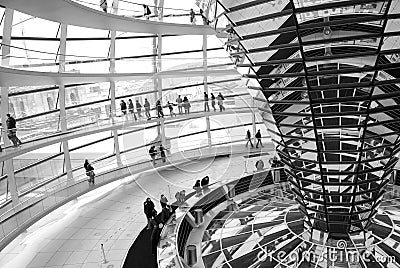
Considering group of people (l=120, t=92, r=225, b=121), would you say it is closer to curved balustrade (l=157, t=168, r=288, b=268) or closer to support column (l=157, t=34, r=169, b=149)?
support column (l=157, t=34, r=169, b=149)

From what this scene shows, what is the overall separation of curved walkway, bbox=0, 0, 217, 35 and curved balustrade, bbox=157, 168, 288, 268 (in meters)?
5.38

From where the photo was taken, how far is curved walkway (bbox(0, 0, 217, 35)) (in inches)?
449

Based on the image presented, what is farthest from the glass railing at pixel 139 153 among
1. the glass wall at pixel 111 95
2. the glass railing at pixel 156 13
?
the glass railing at pixel 156 13

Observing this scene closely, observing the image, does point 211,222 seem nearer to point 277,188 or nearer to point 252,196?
point 252,196

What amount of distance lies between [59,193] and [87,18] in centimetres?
607

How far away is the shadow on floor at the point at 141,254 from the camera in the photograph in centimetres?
920

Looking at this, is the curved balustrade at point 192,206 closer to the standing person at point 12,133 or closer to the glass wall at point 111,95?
the glass wall at point 111,95

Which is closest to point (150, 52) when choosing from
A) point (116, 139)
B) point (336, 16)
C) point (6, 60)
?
point (116, 139)

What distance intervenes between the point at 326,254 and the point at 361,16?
499cm

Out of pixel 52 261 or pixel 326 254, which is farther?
pixel 52 261

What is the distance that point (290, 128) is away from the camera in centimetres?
841

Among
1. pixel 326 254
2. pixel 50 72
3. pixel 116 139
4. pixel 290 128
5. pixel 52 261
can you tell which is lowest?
pixel 52 261

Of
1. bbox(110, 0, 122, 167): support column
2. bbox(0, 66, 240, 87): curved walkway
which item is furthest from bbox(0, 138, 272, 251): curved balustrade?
bbox(0, 66, 240, 87): curved walkway

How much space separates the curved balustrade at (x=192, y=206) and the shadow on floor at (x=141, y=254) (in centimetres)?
33
